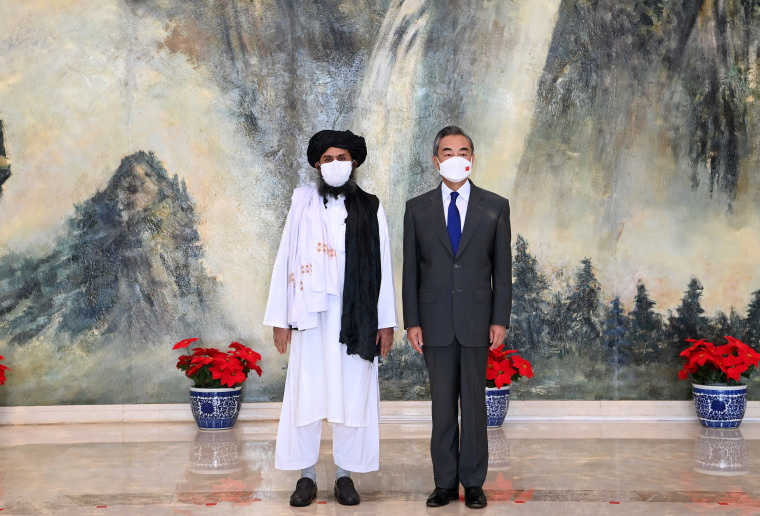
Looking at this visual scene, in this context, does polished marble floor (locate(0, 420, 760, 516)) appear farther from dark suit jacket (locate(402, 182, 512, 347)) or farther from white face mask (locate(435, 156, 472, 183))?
white face mask (locate(435, 156, 472, 183))

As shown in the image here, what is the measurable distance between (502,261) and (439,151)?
612mm

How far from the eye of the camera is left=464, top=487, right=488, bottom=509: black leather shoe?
4.15m

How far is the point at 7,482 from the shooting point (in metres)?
4.84

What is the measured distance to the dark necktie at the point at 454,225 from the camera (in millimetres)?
4246

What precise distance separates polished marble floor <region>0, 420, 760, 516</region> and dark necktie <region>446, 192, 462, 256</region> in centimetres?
125

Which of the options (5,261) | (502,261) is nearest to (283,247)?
(502,261)

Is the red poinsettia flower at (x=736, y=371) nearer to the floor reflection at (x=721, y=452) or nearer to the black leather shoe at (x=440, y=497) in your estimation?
the floor reflection at (x=721, y=452)

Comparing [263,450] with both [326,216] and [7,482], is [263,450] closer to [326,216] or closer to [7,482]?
[7,482]

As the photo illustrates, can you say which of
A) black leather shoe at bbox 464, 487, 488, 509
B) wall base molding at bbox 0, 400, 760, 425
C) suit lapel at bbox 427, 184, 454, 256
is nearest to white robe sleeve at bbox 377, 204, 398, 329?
suit lapel at bbox 427, 184, 454, 256

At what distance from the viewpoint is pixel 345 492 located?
4273 millimetres

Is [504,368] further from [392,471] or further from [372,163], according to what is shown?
[372,163]

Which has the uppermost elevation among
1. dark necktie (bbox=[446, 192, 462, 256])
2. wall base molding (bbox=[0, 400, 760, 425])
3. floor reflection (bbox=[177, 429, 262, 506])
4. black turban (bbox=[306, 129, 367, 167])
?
black turban (bbox=[306, 129, 367, 167])

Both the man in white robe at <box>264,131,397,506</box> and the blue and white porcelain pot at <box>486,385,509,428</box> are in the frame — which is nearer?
the man in white robe at <box>264,131,397,506</box>

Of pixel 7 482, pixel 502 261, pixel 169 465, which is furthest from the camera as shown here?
pixel 169 465
